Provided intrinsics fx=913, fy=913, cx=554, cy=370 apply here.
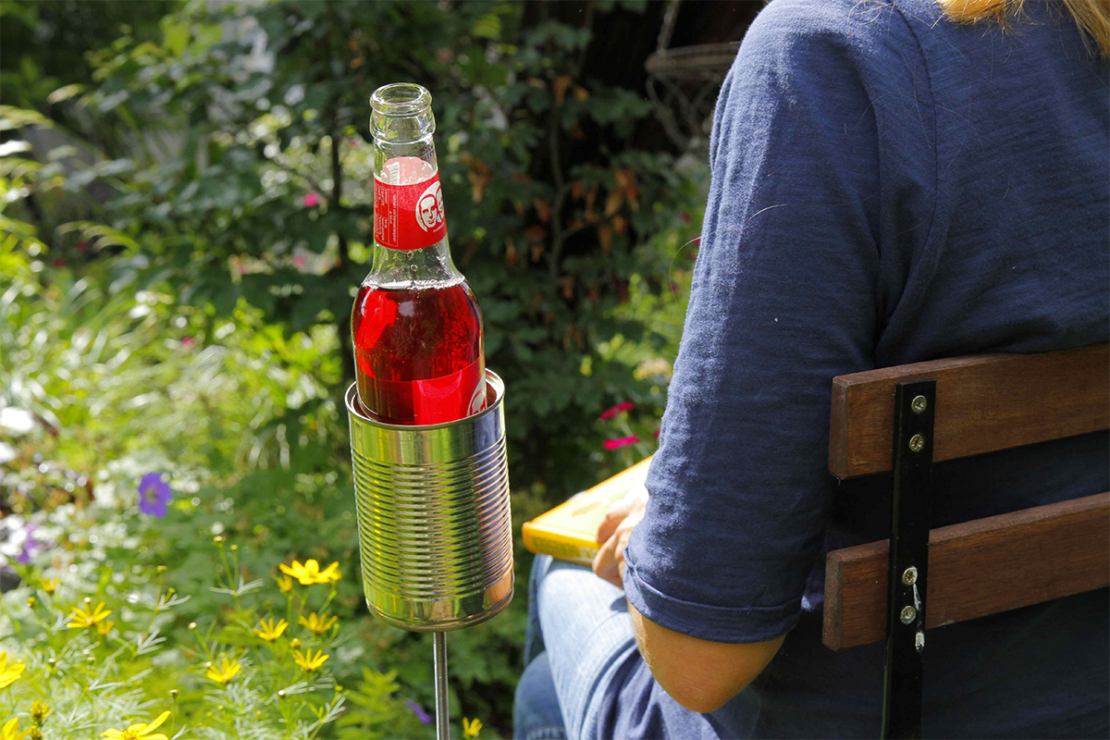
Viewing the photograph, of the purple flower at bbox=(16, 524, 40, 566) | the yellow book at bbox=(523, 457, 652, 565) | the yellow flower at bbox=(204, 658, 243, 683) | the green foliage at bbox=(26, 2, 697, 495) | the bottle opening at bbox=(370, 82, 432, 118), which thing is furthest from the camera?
the green foliage at bbox=(26, 2, 697, 495)

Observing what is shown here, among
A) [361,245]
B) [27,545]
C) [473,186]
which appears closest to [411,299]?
[473,186]

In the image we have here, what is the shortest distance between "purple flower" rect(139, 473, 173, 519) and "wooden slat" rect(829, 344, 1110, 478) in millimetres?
1994

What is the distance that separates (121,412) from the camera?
143 inches

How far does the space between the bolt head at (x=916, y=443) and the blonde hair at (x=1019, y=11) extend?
0.40 metres

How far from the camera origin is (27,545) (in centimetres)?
225

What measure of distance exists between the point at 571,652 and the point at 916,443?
0.68 meters

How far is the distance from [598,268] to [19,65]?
5301 millimetres

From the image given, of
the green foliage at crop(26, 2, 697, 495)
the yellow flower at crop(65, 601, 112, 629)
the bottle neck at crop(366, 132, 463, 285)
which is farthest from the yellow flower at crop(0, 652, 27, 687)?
the green foliage at crop(26, 2, 697, 495)

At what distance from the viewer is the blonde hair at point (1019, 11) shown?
2.89 ft

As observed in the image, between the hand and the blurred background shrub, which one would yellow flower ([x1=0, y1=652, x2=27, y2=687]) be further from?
the blurred background shrub

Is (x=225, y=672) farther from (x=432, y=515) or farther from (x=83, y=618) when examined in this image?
(x=432, y=515)

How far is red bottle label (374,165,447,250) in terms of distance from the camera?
29.1 inches

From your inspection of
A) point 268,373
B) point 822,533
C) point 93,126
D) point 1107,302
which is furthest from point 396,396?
point 93,126

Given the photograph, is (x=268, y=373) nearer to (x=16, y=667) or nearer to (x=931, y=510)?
(x=16, y=667)
